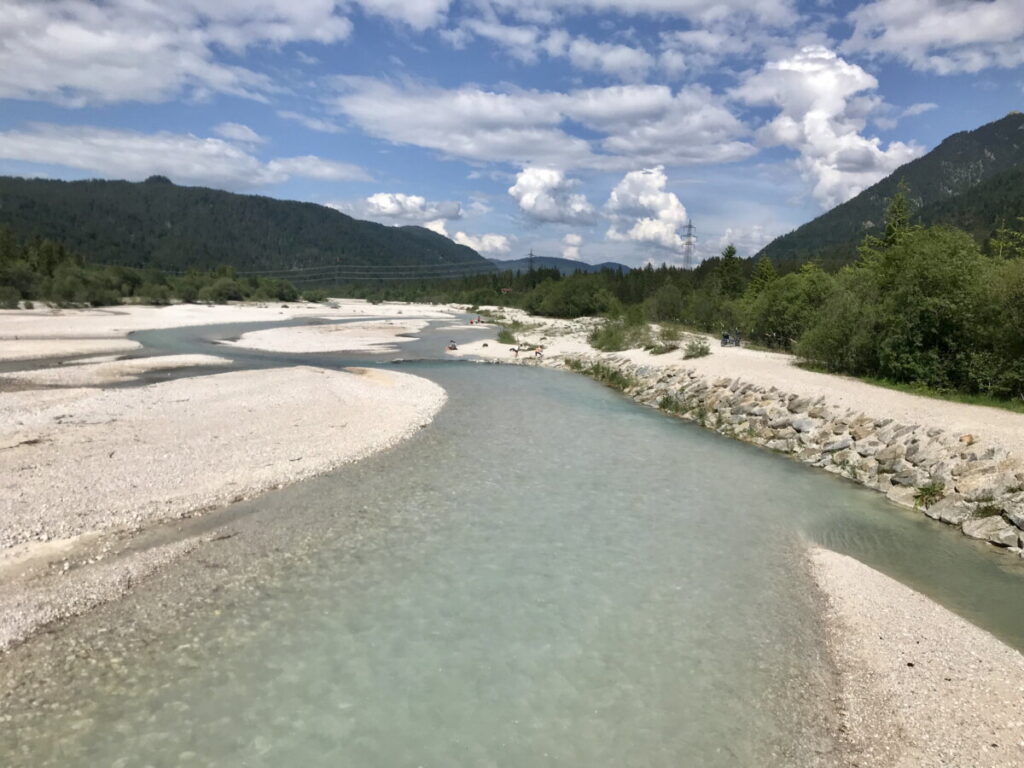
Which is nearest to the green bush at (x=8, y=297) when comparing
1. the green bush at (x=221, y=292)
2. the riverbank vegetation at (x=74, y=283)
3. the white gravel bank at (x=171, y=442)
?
the riverbank vegetation at (x=74, y=283)

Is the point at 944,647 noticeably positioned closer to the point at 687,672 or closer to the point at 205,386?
the point at 687,672

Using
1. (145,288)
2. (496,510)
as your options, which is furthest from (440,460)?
(145,288)

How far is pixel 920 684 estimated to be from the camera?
875cm

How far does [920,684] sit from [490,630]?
6.91m

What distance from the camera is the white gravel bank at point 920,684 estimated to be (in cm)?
745

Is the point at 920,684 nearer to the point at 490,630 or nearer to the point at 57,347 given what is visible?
the point at 490,630

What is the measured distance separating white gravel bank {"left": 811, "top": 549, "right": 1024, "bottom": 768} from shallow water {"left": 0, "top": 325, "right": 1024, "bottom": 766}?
53cm

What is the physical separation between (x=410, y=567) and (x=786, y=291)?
144ft

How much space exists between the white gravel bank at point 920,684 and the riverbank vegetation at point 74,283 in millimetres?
97159

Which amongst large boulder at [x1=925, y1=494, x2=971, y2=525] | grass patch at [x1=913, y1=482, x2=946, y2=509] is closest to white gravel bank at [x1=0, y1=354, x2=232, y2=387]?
grass patch at [x1=913, y1=482, x2=946, y2=509]

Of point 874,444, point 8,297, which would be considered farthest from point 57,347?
point 874,444

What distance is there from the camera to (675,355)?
43062 mm

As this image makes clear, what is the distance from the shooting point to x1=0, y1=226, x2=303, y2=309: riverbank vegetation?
80.4 m

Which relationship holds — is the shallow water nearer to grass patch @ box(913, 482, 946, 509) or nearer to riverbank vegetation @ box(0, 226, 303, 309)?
grass patch @ box(913, 482, 946, 509)
